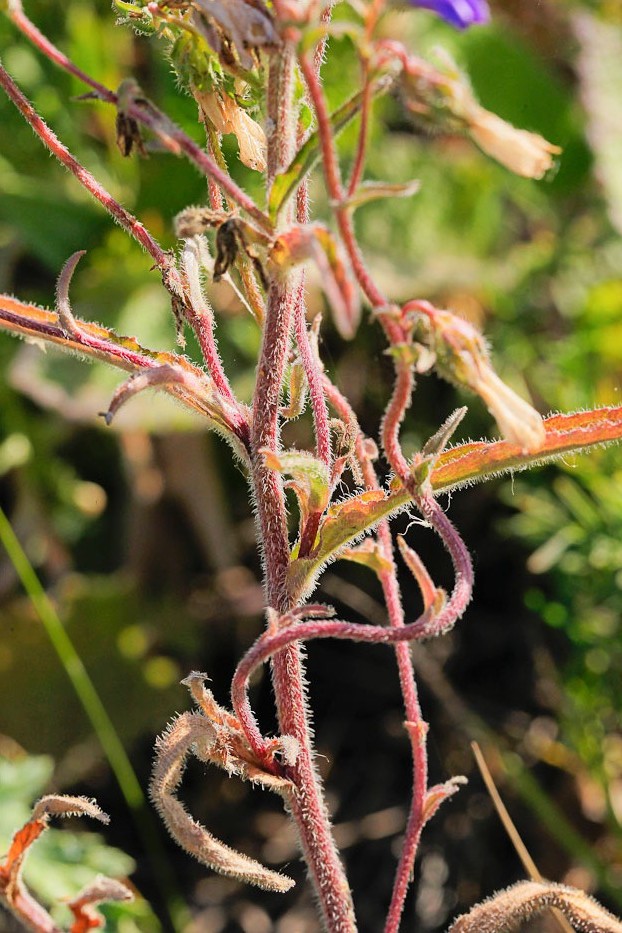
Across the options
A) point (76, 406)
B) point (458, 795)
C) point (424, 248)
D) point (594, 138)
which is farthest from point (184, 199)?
point (458, 795)

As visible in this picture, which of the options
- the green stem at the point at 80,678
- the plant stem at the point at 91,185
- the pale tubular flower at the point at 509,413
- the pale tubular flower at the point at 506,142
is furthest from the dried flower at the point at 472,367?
the green stem at the point at 80,678

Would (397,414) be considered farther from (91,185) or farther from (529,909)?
(529,909)

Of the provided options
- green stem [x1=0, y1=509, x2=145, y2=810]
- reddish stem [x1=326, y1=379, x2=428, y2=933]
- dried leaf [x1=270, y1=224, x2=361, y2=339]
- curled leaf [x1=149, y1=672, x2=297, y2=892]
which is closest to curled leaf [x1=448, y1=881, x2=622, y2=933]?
reddish stem [x1=326, y1=379, x2=428, y2=933]

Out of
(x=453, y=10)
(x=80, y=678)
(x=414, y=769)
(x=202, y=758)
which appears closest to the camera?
(x=202, y=758)

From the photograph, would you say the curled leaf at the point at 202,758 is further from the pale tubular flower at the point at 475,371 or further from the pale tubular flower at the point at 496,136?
the pale tubular flower at the point at 496,136

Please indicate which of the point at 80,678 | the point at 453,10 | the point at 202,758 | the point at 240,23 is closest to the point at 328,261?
the point at 240,23

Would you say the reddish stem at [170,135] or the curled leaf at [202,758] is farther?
the curled leaf at [202,758]

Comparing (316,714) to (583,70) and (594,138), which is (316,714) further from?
(583,70)

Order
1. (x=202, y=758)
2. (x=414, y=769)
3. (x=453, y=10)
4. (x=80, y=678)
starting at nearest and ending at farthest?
(x=202, y=758) < (x=414, y=769) < (x=453, y=10) < (x=80, y=678)
